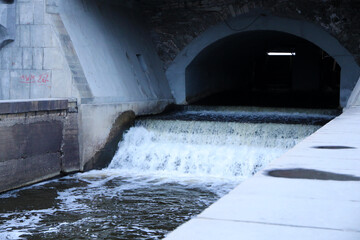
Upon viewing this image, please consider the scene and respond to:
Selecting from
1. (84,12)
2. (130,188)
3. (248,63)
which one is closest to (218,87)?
(248,63)

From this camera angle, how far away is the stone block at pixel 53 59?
959 cm

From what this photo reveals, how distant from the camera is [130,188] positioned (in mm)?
7801

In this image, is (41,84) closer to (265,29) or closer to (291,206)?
(265,29)

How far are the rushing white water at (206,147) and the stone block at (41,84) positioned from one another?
72.9 inches

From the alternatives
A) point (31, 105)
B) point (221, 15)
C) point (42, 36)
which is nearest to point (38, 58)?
point (42, 36)

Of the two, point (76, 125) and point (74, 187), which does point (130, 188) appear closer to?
point (74, 187)

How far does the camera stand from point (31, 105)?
839 centimetres

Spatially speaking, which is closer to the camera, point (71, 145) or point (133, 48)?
point (71, 145)

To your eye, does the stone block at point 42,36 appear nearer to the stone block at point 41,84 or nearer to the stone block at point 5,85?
the stone block at point 41,84

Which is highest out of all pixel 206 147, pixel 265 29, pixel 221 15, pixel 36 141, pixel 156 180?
pixel 221 15

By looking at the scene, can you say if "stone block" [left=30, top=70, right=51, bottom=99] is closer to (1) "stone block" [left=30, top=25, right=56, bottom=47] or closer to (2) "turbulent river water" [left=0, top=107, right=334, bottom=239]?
(1) "stone block" [left=30, top=25, right=56, bottom=47]

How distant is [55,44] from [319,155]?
7.21 m

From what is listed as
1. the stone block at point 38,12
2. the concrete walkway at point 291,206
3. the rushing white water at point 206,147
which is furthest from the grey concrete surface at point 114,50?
the concrete walkway at point 291,206

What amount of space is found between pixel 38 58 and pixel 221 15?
510 centimetres
